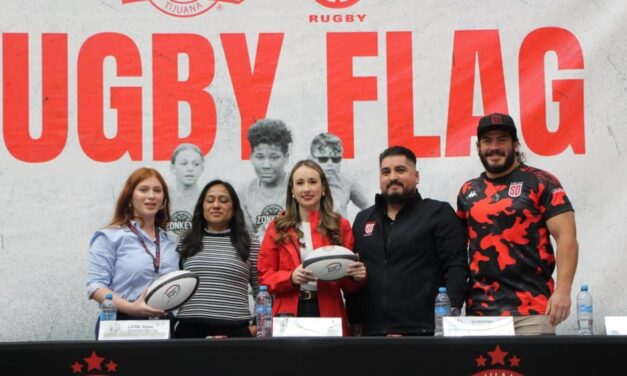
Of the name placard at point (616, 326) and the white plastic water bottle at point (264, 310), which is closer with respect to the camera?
the name placard at point (616, 326)

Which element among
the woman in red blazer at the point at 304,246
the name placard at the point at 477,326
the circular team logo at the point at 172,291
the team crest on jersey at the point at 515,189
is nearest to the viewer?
the name placard at the point at 477,326

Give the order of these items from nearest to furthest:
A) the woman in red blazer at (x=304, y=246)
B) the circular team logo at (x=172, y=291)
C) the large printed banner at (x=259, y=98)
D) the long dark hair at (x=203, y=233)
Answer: the circular team logo at (x=172, y=291) < the woman in red blazer at (x=304, y=246) < the long dark hair at (x=203, y=233) < the large printed banner at (x=259, y=98)

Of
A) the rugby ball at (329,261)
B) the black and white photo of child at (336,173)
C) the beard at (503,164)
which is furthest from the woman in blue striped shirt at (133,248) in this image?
the beard at (503,164)

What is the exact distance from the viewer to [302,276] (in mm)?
3568

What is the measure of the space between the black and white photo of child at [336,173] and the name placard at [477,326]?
150cm

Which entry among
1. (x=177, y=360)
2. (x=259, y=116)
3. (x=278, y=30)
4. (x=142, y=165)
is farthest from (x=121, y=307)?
(x=278, y=30)

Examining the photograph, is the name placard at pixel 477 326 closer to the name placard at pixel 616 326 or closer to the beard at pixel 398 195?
the name placard at pixel 616 326

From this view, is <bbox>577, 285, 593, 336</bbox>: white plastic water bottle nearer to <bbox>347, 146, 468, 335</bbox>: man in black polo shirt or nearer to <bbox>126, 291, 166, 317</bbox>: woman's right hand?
<bbox>347, 146, 468, 335</bbox>: man in black polo shirt

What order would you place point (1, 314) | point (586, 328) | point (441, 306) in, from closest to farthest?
point (441, 306) < point (586, 328) < point (1, 314)

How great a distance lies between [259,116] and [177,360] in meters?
1.82

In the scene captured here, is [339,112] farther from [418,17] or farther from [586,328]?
[586,328]

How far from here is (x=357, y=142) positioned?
4.50 meters

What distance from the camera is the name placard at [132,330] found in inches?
122

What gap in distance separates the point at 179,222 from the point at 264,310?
893 mm
